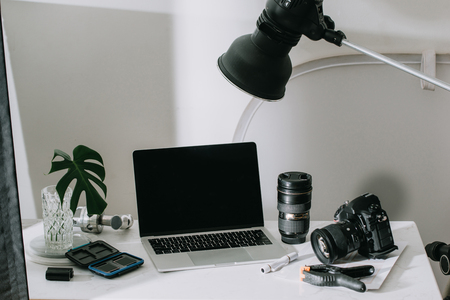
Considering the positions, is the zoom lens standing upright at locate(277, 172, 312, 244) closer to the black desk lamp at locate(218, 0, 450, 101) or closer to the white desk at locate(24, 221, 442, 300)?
the white desk at locate(24, 221, 442, 300)

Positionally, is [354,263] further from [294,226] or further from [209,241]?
[209,241]

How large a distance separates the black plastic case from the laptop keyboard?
8cm

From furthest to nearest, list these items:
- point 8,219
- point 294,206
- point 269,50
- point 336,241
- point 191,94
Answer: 1. point 191,94
2. point 294,206
3. point 336,241
4. point 269,50
5. point 8,219

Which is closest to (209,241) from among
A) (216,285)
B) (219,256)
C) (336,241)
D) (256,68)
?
(219,256)

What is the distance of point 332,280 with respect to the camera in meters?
0.90

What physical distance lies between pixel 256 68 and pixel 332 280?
18.0 inches

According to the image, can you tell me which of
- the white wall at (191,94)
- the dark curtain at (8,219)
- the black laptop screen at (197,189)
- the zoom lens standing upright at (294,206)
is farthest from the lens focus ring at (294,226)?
the dark curtain at (8,219)

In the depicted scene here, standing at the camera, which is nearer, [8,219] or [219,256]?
[8,219]

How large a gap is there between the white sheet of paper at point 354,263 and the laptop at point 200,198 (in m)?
0.08

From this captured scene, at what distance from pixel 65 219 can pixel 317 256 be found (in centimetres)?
61

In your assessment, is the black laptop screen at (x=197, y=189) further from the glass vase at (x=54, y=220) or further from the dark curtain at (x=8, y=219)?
the dark curtain at (x=8, y=219)

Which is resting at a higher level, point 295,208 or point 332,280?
point 295,208

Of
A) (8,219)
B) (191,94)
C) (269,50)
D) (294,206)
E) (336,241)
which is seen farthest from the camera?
(191,94)

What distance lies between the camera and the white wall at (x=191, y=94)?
50.0 inches
